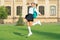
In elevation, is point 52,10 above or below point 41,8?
below

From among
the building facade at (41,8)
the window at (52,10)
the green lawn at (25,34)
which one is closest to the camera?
the green lawn at (25,34)

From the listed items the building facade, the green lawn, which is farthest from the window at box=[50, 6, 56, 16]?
the green lawn

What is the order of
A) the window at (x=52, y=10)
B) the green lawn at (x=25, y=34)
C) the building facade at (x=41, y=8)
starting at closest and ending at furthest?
the green lawn at (x=25, y=34), the building facade at (x=41, y=8), the window at (x=52, y=10)

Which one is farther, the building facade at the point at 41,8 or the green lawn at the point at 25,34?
the building facade at the point at 41,8

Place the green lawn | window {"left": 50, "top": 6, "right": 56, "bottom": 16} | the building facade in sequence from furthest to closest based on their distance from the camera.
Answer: window {"left": 50, "top": 6, "right": 56, "bottom": 16}
the building facade
the green lawn

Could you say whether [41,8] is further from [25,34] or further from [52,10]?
[25,34]

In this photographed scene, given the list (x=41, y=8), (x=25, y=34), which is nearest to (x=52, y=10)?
(x=41, y=8)

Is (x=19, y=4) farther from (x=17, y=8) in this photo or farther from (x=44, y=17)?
(x=44, y=17)

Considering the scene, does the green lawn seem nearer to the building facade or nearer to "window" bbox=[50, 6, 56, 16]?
the building facade

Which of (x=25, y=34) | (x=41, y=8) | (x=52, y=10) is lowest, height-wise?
(x=25, y=34)

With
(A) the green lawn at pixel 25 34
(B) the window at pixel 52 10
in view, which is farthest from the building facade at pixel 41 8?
(A) the green lawn at pixel 25 34

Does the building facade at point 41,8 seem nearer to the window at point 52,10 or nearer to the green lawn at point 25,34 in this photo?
→ the window at point 52,10

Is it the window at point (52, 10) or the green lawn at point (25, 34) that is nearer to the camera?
the green lawn at point (25, 34)

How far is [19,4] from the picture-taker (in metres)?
53.0
